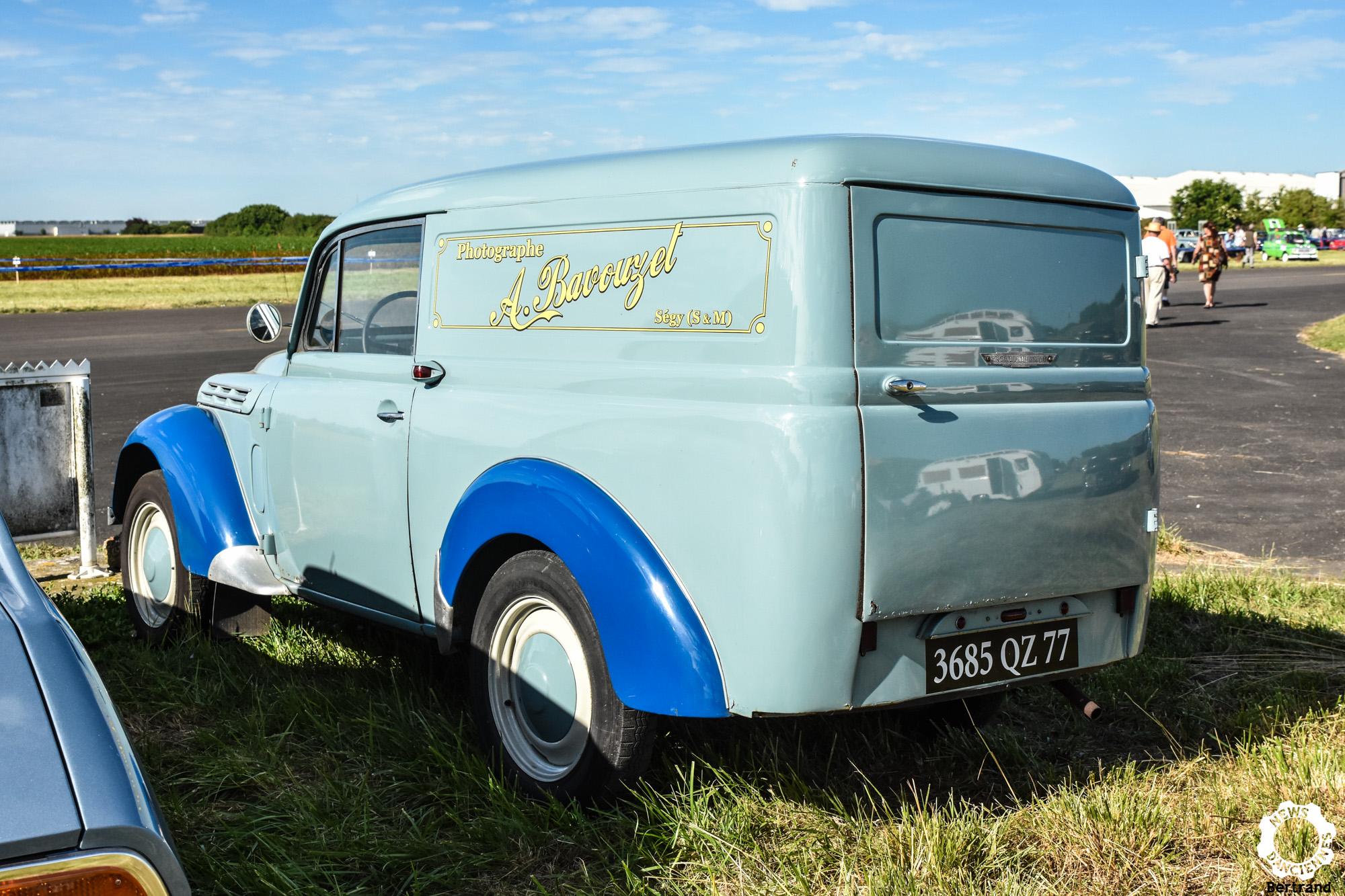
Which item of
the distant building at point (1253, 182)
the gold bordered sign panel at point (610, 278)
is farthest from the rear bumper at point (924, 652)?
the distant building at point (1253, 182)

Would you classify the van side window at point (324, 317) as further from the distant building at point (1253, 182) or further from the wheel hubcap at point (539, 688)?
the distant building at point (1253, 182)

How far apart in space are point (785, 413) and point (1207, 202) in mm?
85431

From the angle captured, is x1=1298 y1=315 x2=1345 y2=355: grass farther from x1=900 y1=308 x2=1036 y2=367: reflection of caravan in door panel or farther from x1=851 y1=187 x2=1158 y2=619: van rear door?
x1=900 y1=308 x2=1036 y2=367: reflection of caravan in door panel

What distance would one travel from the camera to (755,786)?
3.50 metres

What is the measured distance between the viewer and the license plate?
10.1 ft

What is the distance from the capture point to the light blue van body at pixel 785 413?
9.41 ft

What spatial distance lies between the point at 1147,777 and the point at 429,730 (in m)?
2.32

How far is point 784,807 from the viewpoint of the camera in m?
3.38

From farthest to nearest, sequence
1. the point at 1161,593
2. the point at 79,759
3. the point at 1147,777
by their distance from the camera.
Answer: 1. the point at 1161,593
2. the point at 1147,777
3. the point at 79,759

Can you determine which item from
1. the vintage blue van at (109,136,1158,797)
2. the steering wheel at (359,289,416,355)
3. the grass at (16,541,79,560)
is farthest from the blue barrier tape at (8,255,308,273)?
the vintage blue van at (109,136,1158,797)

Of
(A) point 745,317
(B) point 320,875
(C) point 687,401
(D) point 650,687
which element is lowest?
(B) point 320,875

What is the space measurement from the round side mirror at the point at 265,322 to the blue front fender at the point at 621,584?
5.96 feet

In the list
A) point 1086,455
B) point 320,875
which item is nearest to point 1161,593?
point 1086,455

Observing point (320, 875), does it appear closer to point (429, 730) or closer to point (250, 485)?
point (429, 730)
